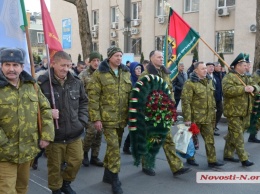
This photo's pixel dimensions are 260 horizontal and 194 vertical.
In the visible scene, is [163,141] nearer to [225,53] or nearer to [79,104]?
[79,104]

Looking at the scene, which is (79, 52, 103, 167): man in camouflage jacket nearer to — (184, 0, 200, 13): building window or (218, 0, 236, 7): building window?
(218, 0, 236, 7): building window

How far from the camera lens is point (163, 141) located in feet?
18.1

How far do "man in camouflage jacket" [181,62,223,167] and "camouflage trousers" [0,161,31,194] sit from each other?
3.00 meters

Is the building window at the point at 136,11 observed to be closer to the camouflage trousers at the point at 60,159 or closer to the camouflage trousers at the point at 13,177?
the camouflage trousers at the point at 60,159

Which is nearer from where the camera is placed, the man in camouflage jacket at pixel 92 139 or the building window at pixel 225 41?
the man in camouflage jacket at pixel 92 139

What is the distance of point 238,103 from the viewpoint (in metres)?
6.24

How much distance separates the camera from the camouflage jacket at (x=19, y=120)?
3.49 meters

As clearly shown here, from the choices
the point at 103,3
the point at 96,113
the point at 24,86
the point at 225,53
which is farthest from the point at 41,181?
the point at 103,3

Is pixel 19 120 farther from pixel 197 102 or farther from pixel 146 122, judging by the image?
pixel 197 102

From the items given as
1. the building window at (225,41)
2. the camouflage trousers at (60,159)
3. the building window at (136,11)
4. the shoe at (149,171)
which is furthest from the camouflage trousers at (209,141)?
the building window at (136,11)

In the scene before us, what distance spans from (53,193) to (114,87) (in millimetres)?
1582

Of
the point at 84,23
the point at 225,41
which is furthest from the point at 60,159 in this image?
the point at 225,41

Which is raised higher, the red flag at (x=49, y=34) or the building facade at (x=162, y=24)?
the building facade at (x=162, y=24)

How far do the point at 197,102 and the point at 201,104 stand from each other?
7 centimetres
